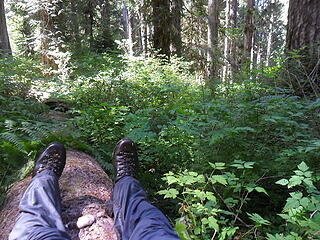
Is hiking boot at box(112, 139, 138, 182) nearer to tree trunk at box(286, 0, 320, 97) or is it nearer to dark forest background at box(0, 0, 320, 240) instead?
dark forest background at box(0, 0, 320, 240)

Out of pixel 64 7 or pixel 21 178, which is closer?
pixel 21 178

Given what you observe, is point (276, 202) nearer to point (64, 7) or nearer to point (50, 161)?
point (50, 161)

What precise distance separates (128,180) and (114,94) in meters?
3.20

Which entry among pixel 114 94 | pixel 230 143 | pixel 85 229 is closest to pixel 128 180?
pixel 85 229

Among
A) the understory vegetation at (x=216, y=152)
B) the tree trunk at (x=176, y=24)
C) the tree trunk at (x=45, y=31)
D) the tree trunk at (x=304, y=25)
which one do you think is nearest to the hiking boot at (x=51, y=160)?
the understory vegetation at (x=216, y=152)

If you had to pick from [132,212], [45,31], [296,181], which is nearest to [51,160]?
[132,212]

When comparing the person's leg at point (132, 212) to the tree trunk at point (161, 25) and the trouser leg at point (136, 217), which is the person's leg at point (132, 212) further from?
the tree trunk at point (161, 25)

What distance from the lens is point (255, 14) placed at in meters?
10.2

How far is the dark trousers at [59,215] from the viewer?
1709mm

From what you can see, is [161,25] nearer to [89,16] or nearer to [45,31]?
[45,31]

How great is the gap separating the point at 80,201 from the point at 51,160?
24.3 inches

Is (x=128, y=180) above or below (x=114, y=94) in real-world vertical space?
below

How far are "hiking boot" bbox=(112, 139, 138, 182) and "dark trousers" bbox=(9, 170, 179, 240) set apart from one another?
319 mm

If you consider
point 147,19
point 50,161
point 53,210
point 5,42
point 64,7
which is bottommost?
point 53,210
